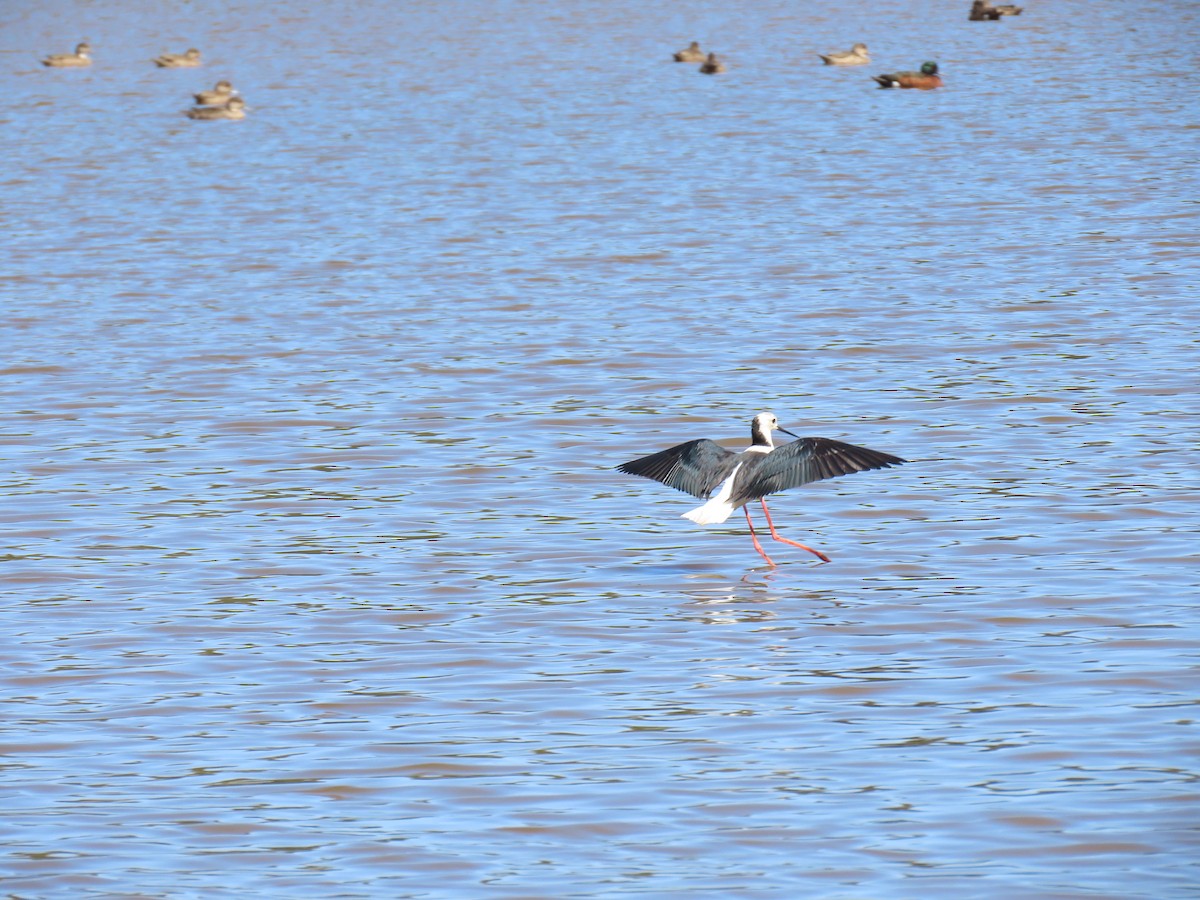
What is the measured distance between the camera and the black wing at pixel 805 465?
10758mm

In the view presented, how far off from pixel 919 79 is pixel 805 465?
31.2 metres

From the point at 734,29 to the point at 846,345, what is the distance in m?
44.7

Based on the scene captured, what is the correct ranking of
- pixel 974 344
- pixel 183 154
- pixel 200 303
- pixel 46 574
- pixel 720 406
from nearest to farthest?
1. pixel 46 574
2. pixel 720 406
3. pixel 974 344
4. pixel 200 303
5. pixel 183 154

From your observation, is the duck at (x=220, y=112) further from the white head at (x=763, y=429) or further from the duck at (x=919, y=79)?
the white head at (x=763, y=429)

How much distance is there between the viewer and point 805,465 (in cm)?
1087

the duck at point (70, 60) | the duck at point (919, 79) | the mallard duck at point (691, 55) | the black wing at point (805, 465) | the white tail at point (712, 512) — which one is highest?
the black wing at point (805, 465)

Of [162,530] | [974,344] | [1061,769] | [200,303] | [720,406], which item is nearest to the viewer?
[1061,769]

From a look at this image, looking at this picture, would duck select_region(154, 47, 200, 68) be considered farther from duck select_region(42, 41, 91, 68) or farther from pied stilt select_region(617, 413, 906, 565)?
pied stilt select_region(617, 413, 906, 565)

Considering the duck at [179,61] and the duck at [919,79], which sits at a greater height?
the duck at [919,79]

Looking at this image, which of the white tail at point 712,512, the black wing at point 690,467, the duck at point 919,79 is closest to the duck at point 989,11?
the duck at point 919,79

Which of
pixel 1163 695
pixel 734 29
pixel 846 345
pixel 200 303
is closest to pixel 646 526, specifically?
pixel 1163 695

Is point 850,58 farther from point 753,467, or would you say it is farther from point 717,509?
point 717,509

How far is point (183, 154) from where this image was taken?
1389 inches

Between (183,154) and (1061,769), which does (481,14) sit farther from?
(1061,769)
